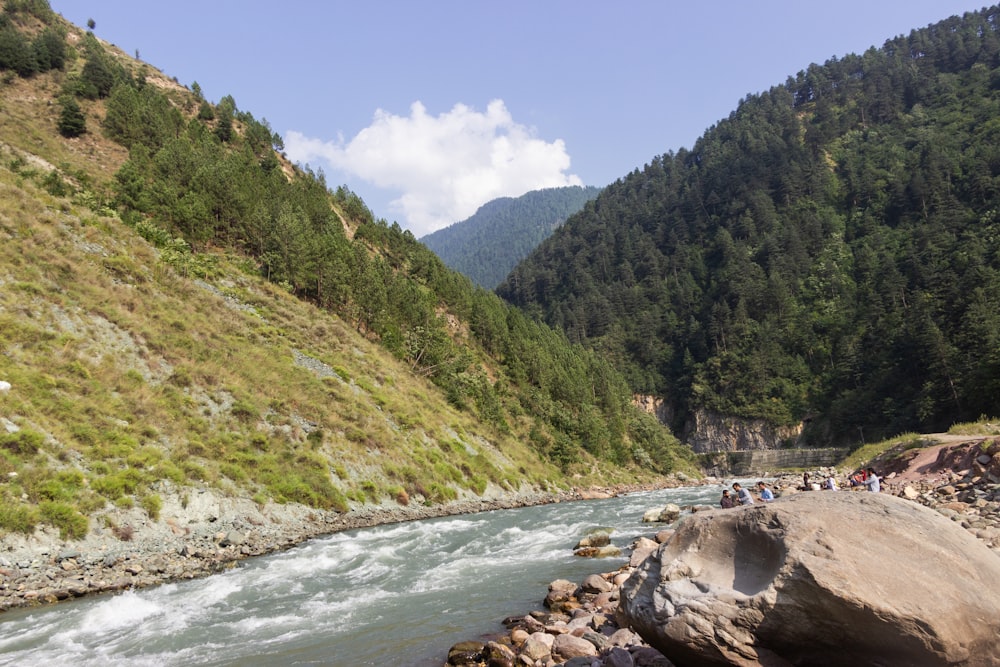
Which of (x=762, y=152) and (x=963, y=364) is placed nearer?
(x=963, y=364)

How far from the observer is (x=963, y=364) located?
6581 centimetres

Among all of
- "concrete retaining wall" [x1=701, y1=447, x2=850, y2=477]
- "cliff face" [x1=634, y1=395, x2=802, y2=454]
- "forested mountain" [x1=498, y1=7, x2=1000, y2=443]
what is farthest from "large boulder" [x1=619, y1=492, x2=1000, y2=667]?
"cliff face" [x1=634, y1=395, x2=802, y2=454]

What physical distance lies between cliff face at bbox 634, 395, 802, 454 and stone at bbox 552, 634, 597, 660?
11254 centimetres

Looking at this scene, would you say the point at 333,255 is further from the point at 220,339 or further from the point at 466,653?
the point at 466,653

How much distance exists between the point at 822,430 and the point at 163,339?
4325 inches

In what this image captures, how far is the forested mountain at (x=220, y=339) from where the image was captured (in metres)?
19.3

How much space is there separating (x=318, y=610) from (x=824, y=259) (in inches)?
→ 5561

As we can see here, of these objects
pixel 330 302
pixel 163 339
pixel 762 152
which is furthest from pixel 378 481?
pixel 762 152

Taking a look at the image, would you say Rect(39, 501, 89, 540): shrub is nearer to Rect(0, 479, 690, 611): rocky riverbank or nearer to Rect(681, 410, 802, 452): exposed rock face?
Rect(0, 479, 690, 611): rocky riverbank

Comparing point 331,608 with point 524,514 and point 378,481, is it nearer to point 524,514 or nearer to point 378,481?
point 378,481

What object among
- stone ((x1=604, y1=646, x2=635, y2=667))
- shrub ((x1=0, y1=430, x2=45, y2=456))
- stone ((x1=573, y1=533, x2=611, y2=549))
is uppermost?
shrub ((x1=0, y1=430, x2=45, y2=456))

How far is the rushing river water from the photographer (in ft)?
31.2

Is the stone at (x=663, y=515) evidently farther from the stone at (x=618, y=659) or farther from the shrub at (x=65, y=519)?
the shrub at (x=65, y=519)

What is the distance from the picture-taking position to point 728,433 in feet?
367
